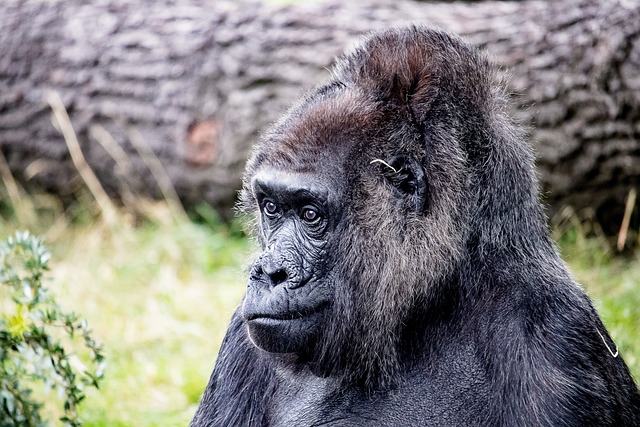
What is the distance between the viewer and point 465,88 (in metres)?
4.35

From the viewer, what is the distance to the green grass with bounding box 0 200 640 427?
6664 mm

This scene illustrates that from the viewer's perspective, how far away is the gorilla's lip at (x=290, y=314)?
4.12 m

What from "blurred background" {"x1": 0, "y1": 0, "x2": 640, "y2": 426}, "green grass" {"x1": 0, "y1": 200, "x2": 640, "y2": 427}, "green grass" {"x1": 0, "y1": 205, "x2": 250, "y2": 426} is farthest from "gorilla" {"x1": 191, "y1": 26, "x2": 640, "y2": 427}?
"blurred background" {"x1": 0, "y1": 0, "x2": 640, "y2": 426}

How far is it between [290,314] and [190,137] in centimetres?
548

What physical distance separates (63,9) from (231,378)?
645 cm

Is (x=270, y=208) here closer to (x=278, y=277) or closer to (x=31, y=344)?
(x=278, y=277)

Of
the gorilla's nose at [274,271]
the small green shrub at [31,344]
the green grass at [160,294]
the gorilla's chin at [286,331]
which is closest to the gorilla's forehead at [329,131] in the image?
the gorilla's nose at [274,271]

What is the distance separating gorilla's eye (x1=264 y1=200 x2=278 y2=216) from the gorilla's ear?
1.86ft

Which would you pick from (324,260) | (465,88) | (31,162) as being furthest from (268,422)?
(31,162)

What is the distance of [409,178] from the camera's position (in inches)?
167

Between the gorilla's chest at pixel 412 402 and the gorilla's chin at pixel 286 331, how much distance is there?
35cm

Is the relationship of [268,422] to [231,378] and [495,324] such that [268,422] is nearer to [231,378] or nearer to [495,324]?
[231,378]

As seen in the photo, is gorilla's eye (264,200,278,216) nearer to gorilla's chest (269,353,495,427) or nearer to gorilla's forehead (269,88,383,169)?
gorilla's forehead (269,88,383,169)

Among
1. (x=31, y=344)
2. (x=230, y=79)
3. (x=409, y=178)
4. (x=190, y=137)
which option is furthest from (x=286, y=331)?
(x=190, y=137)
